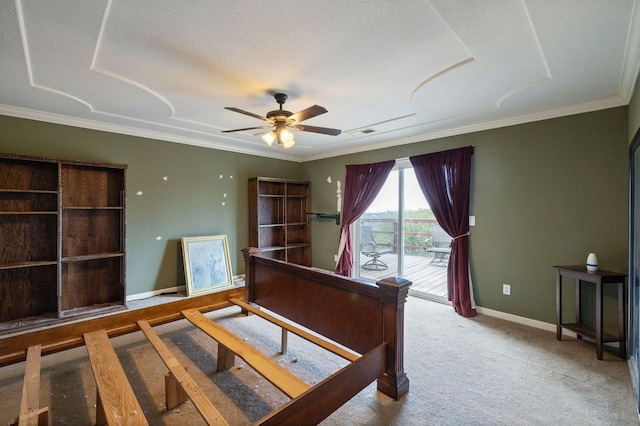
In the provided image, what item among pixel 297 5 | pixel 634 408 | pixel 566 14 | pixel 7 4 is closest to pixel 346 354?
pixel 634 408

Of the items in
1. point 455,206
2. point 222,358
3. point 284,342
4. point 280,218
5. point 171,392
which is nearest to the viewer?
point 171,392

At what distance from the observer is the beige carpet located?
1.85m

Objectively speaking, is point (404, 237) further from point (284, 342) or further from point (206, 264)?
point (206, 264)

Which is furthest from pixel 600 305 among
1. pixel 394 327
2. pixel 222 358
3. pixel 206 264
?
pixel 206 264

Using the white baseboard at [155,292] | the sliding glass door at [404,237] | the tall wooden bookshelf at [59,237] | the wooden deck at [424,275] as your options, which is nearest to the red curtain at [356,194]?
the sliding glass door at [404,237]

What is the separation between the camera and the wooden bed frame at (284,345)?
145cm

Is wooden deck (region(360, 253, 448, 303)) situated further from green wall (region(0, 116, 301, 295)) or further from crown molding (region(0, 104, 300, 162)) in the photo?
crown molding (region(0, 104, 300, 162))

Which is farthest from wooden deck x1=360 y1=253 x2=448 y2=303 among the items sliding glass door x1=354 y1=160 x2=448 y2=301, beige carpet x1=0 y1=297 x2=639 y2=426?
beige carpet x1=0 y1=297 x2=639 y2=426

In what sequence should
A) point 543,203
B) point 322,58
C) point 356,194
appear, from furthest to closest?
1. point 356,194
2. point 543,203
3. point 322,58

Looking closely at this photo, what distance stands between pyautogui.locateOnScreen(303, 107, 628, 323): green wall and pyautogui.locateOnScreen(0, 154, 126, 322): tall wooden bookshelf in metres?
4.72

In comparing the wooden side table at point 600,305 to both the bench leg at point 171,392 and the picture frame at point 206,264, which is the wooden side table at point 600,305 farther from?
the picture frame at point 206,264

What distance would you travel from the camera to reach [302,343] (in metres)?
2.82

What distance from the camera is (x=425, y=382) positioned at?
7.27ft

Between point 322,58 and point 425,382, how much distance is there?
2.65 metres
